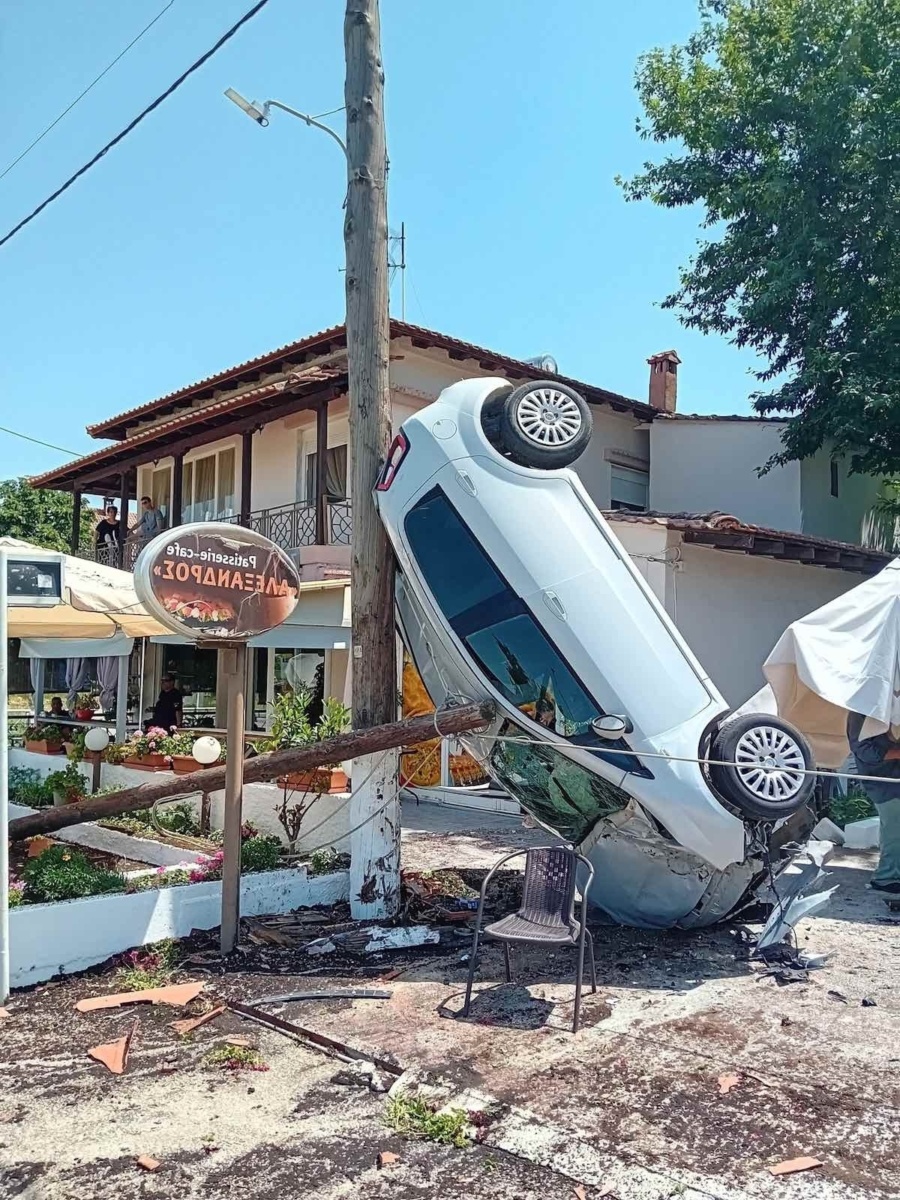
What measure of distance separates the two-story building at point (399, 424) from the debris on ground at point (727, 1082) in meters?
7.52

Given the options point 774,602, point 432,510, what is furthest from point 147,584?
point 774,602

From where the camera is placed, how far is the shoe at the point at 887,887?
7957 millimetres

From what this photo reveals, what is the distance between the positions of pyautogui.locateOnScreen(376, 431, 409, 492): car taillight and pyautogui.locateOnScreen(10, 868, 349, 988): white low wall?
3.10 m

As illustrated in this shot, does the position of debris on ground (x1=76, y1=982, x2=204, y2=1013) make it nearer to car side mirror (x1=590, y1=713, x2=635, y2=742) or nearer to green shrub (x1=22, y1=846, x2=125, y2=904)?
green shrub (x1=22, y1=846, x2=125, y2=904)

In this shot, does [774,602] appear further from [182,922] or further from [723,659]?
[182,922]

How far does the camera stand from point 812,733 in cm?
859

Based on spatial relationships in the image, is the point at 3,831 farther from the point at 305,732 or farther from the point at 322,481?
the point at 322,481

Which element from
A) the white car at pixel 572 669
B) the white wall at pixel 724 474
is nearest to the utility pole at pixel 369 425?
the white car at pixel 572 669

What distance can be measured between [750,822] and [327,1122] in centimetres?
320

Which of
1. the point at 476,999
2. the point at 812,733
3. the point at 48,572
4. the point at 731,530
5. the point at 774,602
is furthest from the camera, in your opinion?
the point at 774,602

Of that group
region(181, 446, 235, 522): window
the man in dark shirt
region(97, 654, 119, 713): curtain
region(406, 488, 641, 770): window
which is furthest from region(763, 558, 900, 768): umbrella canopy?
region(181, 446, 235, 522): window

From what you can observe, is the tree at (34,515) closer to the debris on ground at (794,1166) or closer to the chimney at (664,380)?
the chimney at (664,380)

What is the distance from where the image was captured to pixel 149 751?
35.9 ft

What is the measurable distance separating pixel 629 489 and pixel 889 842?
11.1 metres
